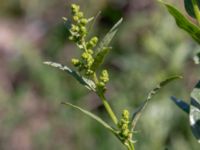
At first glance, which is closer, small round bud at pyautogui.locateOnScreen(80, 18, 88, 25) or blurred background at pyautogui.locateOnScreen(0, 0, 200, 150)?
small round bud at pyautogui.locateOnScreen(80, 18, 88, 25)

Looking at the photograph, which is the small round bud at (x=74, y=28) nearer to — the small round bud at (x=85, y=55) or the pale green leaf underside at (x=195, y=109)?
the small round bud at (x=85, y=55)

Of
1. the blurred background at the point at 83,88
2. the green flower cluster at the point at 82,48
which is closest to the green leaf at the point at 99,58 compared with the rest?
the green flower cluster at the point at 82,48

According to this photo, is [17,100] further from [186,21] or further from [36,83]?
[186,21]

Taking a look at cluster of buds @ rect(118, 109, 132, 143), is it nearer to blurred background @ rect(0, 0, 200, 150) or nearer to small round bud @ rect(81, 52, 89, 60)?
small round bud @ rect(81, 52, 89, 60)

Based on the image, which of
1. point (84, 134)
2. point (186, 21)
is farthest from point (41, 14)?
point (186, 21)

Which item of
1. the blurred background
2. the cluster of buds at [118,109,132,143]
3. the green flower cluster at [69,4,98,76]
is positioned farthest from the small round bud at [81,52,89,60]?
the blurred background

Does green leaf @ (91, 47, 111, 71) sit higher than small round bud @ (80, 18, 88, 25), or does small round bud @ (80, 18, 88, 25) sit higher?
small round bud @ (80, 18, 88, 25)

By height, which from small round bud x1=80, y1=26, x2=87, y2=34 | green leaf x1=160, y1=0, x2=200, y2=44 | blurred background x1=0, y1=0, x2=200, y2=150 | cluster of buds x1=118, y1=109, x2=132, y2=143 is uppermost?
green leaf x1=160, y1=0, x2=200, y2=44

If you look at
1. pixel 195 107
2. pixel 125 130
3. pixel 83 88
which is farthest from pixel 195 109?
pixel 83 88

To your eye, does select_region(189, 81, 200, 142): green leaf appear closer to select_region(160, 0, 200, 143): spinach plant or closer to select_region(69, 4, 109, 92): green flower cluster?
select_region(160, 0, 200, 143): spinach plant
